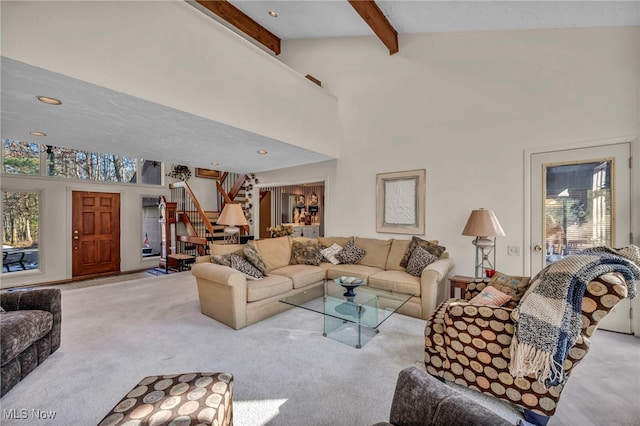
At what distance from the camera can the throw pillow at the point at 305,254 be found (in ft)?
14.1

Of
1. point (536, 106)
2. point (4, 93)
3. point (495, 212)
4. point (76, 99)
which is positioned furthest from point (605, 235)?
point (4, 93)

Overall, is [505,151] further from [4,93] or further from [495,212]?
[4,93]

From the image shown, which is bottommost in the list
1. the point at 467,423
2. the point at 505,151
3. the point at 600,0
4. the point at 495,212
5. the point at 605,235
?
the point at 467,423

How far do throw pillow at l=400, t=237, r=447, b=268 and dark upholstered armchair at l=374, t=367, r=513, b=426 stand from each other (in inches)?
113

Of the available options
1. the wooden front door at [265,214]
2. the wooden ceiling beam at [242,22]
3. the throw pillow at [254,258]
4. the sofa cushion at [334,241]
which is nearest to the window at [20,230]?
the wooden front door at [265,214]

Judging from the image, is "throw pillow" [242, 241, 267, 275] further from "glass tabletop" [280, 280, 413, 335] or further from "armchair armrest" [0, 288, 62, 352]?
"armchair armrest" [0, 288, 62, 352]

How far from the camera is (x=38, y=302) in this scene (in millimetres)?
2371

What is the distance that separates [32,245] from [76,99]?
478cm

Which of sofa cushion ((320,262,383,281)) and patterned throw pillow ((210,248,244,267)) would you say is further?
sofa cushion ((320,262,383,281))

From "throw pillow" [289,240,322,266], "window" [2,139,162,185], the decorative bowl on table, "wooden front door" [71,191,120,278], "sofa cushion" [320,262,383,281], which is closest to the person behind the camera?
the decorative bowl on table

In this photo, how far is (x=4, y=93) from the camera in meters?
2.24

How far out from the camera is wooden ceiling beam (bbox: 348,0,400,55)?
11.3ft

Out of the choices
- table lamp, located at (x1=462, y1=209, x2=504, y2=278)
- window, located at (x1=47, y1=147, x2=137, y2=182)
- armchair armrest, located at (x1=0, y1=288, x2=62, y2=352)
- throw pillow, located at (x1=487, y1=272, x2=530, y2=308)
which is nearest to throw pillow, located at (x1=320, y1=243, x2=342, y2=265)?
table lamp, located at (x1=462, y1=209, x2=504, y2=278)

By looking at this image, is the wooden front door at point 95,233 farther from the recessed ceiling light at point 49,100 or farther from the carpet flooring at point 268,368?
the recessed ceiling light at point 49,100
